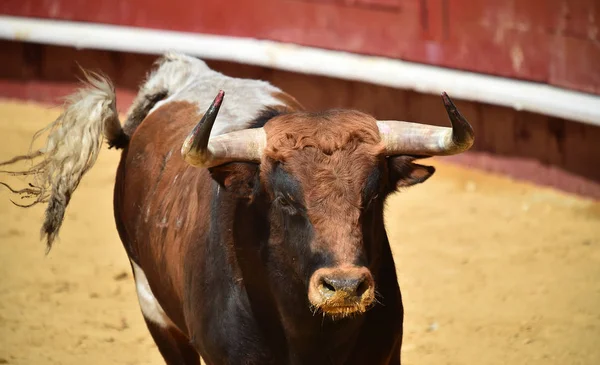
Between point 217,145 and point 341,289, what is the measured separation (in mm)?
626

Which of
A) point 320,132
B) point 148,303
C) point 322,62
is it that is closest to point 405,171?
point 320,132

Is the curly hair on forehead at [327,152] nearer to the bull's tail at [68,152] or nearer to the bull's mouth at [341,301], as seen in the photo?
the bull's mouth at [341,301]

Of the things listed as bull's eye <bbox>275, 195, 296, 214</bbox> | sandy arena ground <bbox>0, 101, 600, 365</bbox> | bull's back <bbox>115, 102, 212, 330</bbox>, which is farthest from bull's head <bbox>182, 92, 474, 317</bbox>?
sandy arena ground <bbox>0, 101, 600, 365</bbox>

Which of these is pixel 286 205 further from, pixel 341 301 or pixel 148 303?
pixel 148 303

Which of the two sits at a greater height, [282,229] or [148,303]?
[282,229]

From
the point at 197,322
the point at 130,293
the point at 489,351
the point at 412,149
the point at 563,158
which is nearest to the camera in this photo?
the point at 412,149

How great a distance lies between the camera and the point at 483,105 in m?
7.52

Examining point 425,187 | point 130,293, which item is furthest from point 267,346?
point 425,187

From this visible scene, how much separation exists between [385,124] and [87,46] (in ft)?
19.2

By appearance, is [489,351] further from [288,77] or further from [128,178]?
[288,77]

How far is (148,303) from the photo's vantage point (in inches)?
179

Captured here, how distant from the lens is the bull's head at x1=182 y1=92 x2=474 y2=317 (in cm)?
296

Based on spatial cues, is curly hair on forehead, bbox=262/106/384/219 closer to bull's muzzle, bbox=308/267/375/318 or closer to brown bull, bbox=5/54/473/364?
brown bull, bbox=5/54/473/364

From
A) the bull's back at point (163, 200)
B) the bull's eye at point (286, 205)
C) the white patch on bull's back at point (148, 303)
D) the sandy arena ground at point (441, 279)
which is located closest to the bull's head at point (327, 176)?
the bull's eye at point (286, 205)
